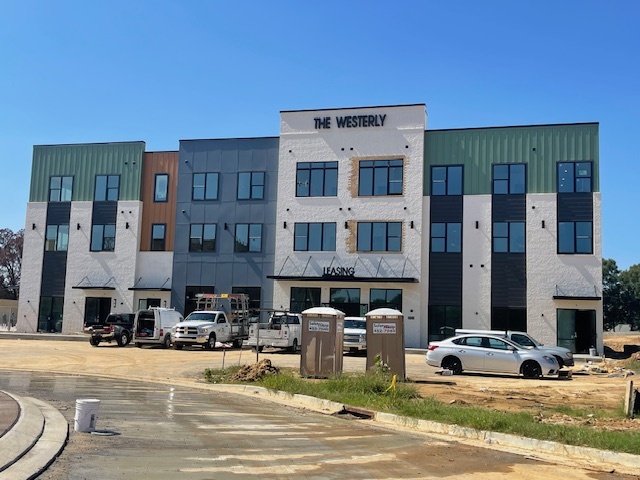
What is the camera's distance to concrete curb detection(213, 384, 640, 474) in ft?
30.9

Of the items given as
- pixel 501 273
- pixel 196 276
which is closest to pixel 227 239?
pixel 196 276

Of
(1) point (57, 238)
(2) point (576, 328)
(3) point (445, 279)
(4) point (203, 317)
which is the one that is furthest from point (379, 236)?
(1) point (57, 238)

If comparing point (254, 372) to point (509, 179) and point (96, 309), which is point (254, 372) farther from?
point (96, 309)

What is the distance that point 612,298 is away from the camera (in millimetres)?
87875

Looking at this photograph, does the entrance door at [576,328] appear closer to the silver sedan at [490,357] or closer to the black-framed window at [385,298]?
the black-framed window at [385,298]

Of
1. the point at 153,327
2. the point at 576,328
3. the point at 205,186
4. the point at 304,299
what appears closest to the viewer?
the point at 153,327

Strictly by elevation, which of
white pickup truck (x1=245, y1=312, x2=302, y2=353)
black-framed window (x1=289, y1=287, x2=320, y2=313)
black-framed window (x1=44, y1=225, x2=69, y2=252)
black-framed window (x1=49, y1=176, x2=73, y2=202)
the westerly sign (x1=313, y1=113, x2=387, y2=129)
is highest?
the westerly sign (x1=313, y1=113, x2=387, y2=129)

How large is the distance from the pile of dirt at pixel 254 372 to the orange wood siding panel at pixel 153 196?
26.2 m

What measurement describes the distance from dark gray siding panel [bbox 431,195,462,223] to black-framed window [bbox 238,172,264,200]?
11.3 m

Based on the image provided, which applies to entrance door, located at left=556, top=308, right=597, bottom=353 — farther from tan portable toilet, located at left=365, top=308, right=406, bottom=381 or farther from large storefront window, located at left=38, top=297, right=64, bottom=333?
large storefront window, located at left=38, top=297, right=64, bottom=333

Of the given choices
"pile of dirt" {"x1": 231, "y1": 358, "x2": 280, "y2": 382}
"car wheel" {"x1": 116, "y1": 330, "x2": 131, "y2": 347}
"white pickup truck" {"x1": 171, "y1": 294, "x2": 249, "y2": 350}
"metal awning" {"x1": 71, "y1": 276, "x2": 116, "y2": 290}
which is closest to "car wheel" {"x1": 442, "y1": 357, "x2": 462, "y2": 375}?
"pile of dirt" {"x1": 231, "y1": 358, "x2": 280, "y2": 382}

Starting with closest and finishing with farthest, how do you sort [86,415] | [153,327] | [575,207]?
[86,415]
[153,327]
[575,207]

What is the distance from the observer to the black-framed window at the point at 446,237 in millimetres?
39812

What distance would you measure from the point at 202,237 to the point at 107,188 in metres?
8.25
